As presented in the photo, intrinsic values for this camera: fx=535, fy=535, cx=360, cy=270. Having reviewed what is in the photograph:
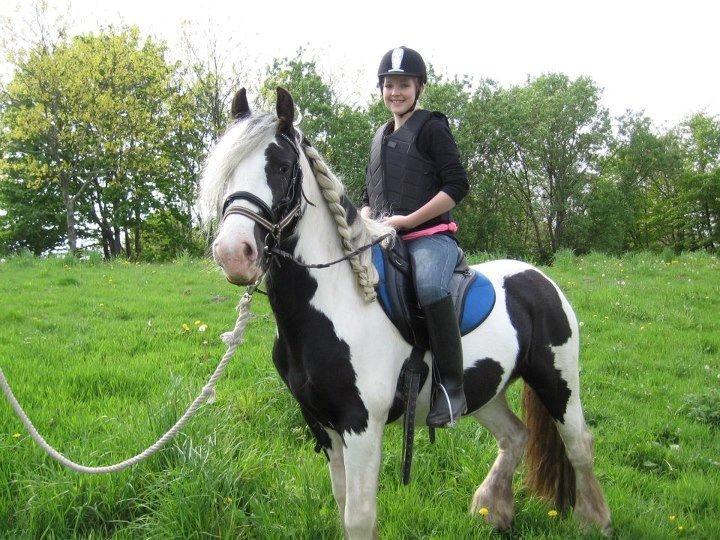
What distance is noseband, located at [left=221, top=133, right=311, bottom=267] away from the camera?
7.35 ft

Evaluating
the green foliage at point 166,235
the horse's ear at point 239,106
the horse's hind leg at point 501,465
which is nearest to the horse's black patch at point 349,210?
the horse's ear at point 239,106

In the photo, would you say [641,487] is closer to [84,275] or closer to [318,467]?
[318,467]

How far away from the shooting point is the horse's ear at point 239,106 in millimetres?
2630

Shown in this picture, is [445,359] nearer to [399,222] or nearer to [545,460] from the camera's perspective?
[399,222]

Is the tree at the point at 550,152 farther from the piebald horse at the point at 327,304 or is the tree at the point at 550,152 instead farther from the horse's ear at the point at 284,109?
the horse's ear at the point at 284,109

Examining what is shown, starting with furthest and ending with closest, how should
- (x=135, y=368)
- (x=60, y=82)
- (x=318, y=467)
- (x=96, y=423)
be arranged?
(x=60, y=82) → (x=135, y=368) → (x=96, y=423) → (x=318, y=467)

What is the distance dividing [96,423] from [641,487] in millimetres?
4478

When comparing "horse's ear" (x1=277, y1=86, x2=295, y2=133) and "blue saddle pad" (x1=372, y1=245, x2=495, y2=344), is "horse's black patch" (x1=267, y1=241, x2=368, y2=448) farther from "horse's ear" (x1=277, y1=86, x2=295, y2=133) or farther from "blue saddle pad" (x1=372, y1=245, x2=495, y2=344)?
"horse's ear" (x1=277, y1=86, x2=295, y2=133)

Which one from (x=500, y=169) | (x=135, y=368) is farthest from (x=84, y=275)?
(x=500, y=169)

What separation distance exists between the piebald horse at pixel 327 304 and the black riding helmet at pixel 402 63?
82 cm

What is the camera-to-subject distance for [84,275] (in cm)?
1284

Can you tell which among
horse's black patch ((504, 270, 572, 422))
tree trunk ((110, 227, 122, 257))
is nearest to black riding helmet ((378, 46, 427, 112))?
horse's black patch ((504, 270, 572, 422))

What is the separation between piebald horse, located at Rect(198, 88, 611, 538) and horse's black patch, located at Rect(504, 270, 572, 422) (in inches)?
0.4

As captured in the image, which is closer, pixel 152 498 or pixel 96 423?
pixel 152 498
